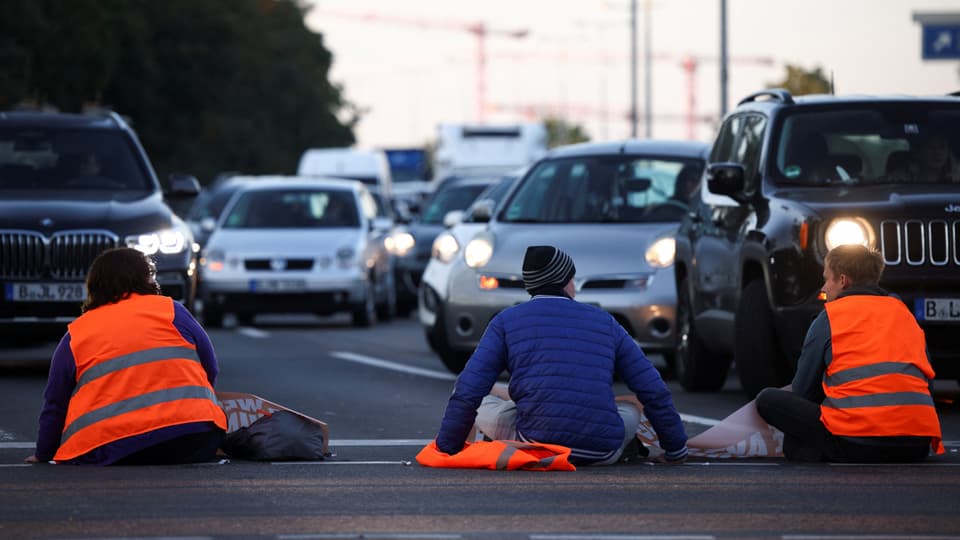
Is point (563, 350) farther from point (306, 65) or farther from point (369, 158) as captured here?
point (306, 65)

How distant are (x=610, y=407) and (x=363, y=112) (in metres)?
126

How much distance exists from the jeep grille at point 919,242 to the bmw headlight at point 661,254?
368 cm

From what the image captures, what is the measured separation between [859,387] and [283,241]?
17394 millimetres

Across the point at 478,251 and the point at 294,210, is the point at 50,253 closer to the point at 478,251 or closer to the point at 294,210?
the point at 478,251

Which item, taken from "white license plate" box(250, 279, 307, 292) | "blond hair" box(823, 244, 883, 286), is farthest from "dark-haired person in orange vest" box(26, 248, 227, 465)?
"white license plate" box(250, 279, 307, 292)

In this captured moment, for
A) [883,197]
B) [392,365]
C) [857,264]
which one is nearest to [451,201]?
[392,365]

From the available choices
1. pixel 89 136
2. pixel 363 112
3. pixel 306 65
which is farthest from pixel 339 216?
pixel 363 112

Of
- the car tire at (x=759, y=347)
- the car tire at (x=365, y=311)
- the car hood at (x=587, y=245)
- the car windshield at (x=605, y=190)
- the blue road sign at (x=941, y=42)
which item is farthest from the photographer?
the blue road sign at (x=941, y=42)

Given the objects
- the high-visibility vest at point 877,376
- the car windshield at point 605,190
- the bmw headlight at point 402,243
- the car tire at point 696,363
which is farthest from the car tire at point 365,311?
the high-visibility vest at point 877,376

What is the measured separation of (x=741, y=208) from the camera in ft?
50.1

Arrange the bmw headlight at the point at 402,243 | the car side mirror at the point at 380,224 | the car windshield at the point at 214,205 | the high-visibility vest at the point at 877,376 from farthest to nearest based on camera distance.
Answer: the car windshield at the point at 214,205 → the bmw headlight at the point at 402,243 → the car side mirror at the point at 380,224 → the high-visibility vest at the point at 877,376

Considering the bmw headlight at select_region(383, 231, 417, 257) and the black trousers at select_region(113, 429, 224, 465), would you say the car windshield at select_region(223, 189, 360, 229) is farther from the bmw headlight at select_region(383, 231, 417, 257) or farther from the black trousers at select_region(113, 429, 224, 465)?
the black trousers at select_region(113, 429, 224, 465)

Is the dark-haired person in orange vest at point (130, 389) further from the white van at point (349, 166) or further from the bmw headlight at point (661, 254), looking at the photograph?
the white van at point (349, 166)

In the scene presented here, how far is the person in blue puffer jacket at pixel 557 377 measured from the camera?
35.0 ft
